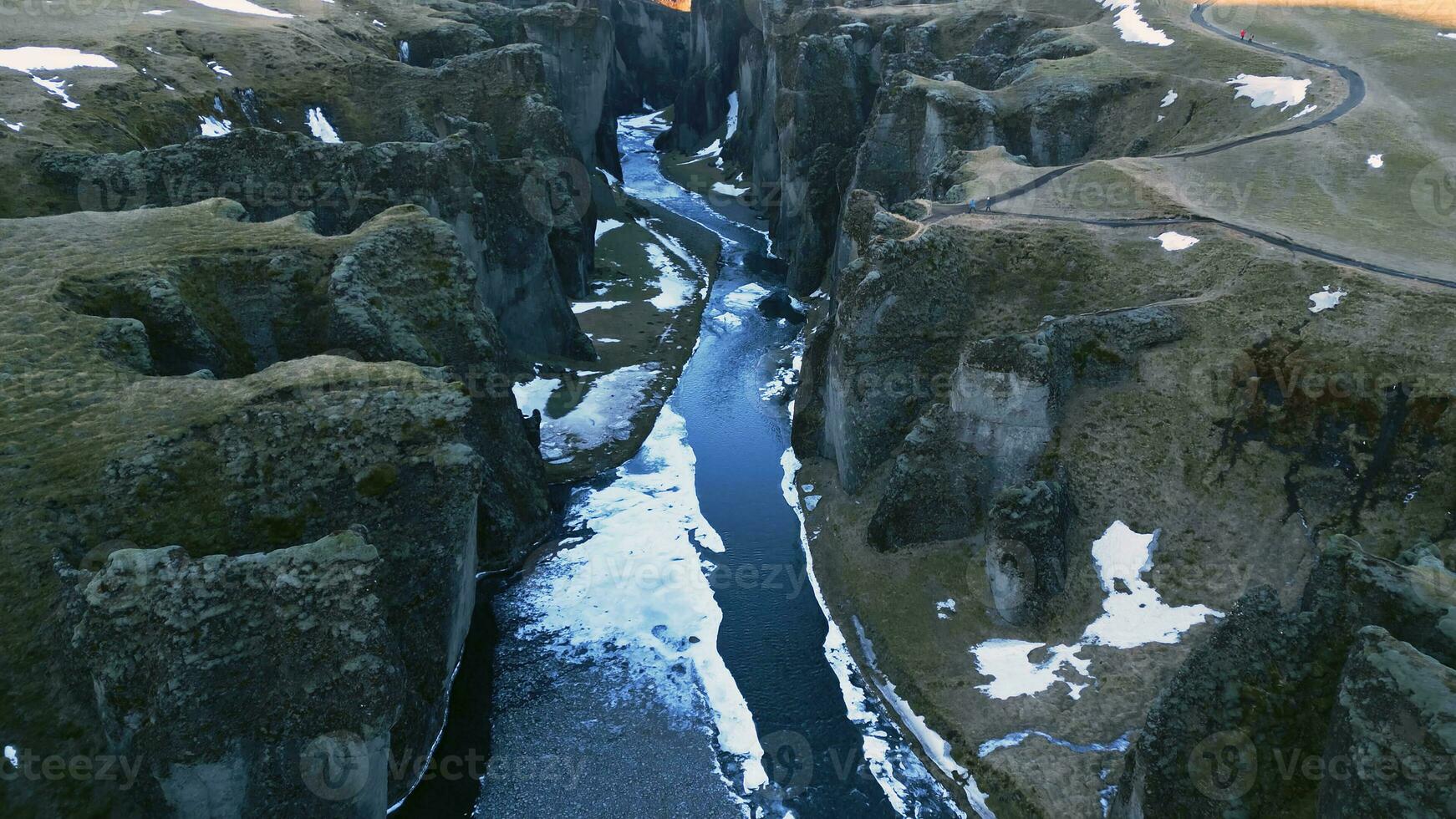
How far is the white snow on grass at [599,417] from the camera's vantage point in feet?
177

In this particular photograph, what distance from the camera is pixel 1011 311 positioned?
144 feet

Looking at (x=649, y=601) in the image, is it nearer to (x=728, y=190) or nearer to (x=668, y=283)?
(x=668, y=283)

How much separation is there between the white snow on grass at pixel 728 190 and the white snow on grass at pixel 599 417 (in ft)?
210

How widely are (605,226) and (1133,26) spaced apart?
57544mm

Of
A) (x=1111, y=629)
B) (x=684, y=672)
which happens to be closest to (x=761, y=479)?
(x=684, y=672)

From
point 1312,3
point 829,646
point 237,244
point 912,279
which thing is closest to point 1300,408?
point 912,279

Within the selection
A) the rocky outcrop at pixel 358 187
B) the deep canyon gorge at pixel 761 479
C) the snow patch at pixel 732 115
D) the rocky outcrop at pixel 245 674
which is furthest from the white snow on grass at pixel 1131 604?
the snow patch at pixel 732 115

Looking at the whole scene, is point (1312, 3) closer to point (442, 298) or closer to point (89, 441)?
point (442, 298)

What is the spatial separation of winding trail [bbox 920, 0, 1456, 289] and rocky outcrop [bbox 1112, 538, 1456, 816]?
19815mm

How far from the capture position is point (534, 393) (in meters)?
58.1

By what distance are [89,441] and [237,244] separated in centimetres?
1596

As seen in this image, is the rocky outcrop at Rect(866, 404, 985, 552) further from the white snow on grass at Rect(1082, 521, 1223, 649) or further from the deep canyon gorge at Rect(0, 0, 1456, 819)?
the white snow on grass at Rect(1082, 521, 1223, 649)

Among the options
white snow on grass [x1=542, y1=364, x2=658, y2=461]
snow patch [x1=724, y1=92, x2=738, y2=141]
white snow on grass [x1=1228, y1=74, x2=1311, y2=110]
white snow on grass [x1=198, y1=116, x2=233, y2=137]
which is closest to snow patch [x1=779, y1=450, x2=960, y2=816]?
white snow on grass [x1=542, y1=364, x2=658, y2=461]

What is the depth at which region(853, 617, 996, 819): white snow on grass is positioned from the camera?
96.6ft
